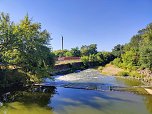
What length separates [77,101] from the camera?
1104 inches

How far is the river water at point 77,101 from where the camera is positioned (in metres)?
24.2

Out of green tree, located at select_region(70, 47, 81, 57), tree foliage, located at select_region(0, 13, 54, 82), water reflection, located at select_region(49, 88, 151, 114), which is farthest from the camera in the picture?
green tree, located at select_region(70, 47, 81, 57)

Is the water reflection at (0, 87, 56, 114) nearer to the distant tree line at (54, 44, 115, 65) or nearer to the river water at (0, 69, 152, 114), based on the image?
the river water at (0, 69, 152, 114)

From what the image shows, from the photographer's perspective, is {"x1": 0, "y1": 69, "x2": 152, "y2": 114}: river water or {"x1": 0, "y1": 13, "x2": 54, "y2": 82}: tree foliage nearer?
{"x1": 0, "y1": 69, "x2": 152, "y2": 114}: river water

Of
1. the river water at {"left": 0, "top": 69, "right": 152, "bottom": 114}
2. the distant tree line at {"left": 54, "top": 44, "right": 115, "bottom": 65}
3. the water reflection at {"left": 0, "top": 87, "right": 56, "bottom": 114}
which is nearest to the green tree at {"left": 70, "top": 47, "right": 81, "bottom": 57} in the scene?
the distant tree line at {"left": 54, "top": 44, "right": 115, "bottom": 65}

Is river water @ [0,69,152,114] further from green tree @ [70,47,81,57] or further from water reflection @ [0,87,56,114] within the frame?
green tree @ [70,47,81,57]

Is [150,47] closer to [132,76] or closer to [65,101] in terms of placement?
[132,76]

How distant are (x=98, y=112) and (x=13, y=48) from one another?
1395 cm

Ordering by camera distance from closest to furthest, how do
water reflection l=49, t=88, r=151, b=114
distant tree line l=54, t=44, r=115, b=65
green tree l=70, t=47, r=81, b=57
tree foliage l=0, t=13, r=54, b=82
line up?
water reflection l=49, t=88, r=151, b=114 → tree foliage l=0, t=13, r=54, b=82 → distant tree line l=54, t=44, r=115, b=65 → green tree l=70, t=47, r=81, b=57

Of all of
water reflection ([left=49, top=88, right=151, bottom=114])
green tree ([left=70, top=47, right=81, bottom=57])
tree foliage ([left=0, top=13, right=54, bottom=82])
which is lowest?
water reflection ([left=49, top=88, right=151, bottom=114])

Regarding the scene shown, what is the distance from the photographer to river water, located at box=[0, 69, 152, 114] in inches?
953

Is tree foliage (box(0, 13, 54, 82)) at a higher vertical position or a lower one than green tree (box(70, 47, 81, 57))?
lower

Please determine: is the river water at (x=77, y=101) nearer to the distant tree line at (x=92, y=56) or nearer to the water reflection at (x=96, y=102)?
the water reflection at (x=96, y=102)

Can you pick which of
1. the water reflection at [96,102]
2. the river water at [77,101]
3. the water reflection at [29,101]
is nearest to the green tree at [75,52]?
the river water at [77,101]
